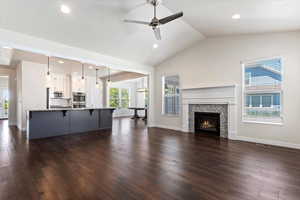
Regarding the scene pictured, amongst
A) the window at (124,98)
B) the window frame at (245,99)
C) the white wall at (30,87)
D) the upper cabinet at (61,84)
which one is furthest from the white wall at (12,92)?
the window frame at (245,99)

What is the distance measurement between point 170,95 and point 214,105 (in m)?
2.04

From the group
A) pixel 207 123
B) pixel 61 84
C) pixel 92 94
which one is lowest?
pixel 207 123

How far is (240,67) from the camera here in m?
4.73

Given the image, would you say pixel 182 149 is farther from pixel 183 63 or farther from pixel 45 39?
pixel 45 39

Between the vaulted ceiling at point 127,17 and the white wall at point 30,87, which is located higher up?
the vaulted ceiling at point 127,17

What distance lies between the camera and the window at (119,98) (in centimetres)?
1139

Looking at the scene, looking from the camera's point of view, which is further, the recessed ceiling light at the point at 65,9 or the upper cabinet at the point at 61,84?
the upper cabinet at the point at 61,84

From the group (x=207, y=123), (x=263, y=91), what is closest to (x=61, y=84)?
(x=207, y=123)

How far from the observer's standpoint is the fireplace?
5395 millimetres

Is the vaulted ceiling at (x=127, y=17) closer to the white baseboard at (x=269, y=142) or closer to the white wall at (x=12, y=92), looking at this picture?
the white baseboard at (x=269, y=142)

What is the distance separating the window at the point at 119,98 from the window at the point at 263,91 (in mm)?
8817

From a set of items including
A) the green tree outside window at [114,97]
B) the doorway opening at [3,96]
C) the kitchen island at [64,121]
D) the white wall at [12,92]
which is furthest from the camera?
the green tree outside window at [114,97]

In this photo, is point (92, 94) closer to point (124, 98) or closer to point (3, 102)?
point (124, 98)

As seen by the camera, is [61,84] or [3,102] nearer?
[61,84]
